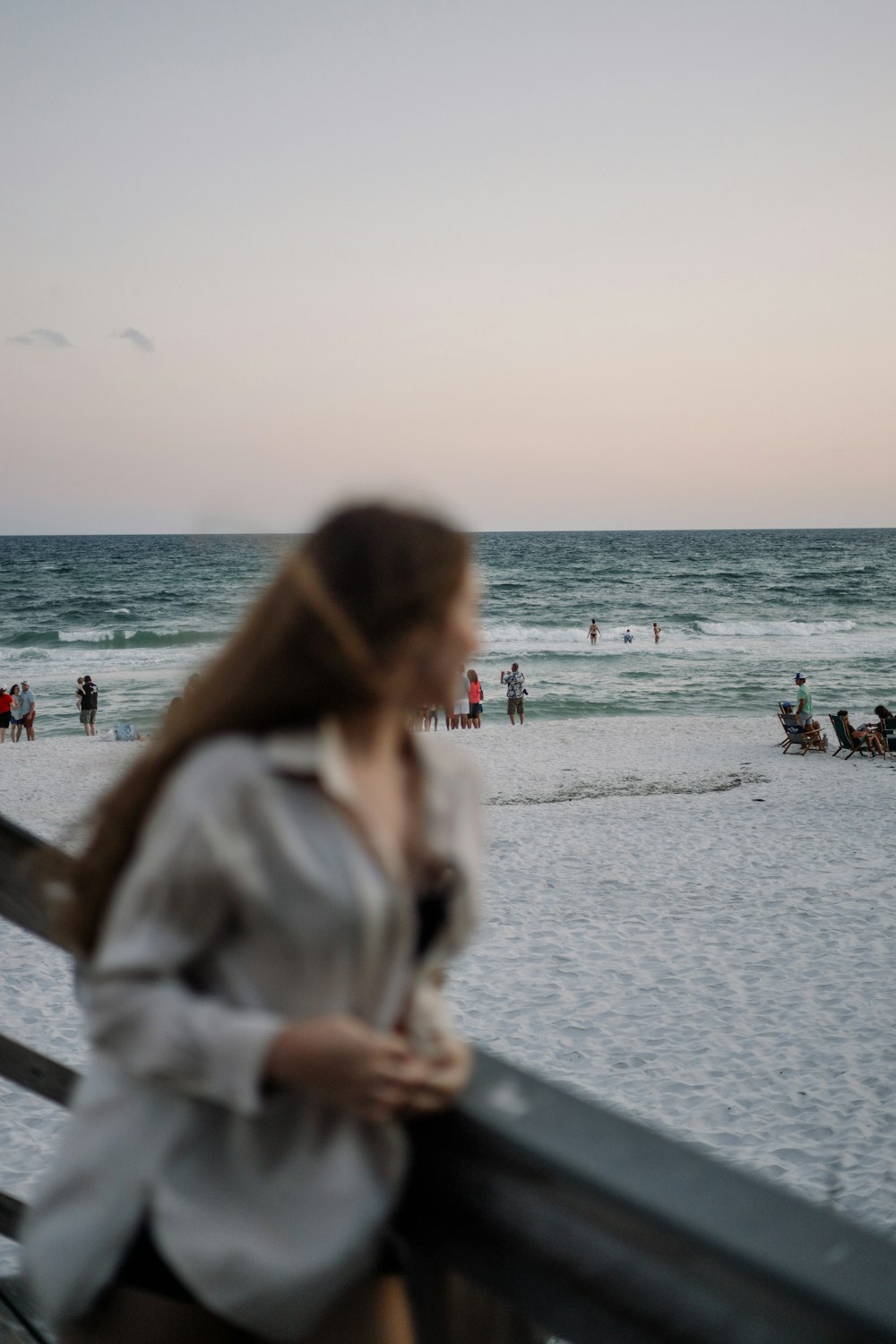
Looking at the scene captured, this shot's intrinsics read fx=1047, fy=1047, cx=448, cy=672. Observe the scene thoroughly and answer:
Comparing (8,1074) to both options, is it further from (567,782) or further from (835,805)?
(567,782)

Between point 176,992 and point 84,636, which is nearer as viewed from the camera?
point 176,992

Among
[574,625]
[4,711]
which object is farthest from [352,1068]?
[574,625]

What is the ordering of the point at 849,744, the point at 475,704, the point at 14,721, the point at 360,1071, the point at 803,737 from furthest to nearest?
the point at 475,704 → the point at 14,721 → the point at 803,737 → the point at 849,744 → the point at 360,1071

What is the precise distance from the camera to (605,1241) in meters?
0.78

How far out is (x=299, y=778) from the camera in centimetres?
97

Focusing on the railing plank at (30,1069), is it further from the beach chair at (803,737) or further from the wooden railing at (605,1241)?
the beach chair at (803,737)

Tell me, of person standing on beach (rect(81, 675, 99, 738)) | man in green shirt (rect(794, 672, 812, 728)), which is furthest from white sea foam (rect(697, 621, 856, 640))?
person standing on beach (rect(81, 675, 99, 738))

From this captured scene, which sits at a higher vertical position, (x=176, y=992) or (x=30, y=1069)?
(x=176, y=992)

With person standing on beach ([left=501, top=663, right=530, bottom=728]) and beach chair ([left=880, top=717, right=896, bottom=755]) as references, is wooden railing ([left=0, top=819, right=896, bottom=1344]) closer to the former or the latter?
beach chair ([left=880, top=717, right=896, bottom=755])

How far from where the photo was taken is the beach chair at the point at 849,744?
19.0 m

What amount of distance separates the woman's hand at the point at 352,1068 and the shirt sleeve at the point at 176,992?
0.07 feet

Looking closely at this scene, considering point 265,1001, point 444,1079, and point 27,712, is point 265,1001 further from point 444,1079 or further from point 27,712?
point 27,712

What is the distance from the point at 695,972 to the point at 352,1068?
25.7 feet

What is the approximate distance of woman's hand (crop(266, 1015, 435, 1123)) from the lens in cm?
90
